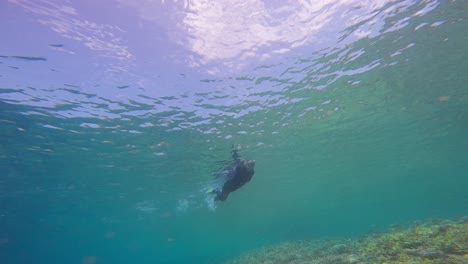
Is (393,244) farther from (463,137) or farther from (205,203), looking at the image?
(205,203)

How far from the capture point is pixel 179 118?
1852 centimetres

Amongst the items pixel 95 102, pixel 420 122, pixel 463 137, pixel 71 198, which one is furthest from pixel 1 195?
pixel 463 137

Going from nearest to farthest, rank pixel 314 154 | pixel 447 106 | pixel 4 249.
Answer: pixel 447 106 → pixel 314 154 → pixel 4 249

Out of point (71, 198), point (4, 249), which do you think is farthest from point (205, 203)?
point (4, 249)

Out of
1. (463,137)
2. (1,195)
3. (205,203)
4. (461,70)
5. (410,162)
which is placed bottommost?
(205,203)

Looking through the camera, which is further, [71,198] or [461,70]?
[71,198]

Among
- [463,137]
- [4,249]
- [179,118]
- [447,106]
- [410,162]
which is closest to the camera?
[179,118]

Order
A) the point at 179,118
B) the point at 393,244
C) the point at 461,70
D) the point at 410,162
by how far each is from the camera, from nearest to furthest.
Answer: the point at 393,244 < the point at 179,118 < the point at 461,70 < the point at 410,162

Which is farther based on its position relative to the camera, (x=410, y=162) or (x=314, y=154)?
(x=410, y=162)

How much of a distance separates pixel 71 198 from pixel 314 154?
35.2 meters

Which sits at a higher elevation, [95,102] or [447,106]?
[447,106]

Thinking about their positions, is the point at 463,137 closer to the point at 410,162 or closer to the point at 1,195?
the point at 410,162

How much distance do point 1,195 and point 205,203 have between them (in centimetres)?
3253

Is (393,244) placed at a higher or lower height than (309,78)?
lower
